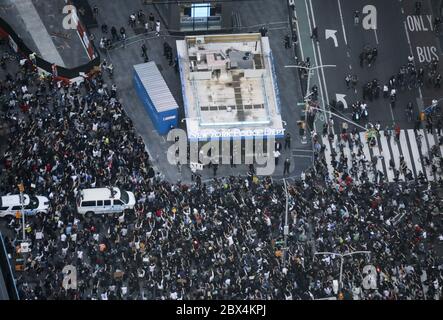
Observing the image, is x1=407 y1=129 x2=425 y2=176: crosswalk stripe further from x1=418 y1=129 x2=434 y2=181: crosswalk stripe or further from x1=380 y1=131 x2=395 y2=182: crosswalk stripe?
x1=380 y1=131 x2=395 y2=182: crosswalk stripe

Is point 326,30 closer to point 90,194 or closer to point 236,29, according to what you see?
point 236,29

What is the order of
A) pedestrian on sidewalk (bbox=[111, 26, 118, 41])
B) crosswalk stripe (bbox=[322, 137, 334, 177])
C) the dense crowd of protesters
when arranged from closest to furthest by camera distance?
the dense crowd of protesters → crosswalk stripe (bbox=[322, 137, 334, 177]) → pedestrian on sidewalk (bbox=[111, 26, 118, 41])

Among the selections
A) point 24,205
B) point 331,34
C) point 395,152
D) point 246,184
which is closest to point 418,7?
point 331,34

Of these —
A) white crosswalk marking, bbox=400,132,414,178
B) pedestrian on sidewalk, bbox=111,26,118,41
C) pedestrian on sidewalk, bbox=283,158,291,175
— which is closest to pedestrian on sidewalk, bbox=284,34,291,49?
white crosswalk marking, bbox=400,132,414,178

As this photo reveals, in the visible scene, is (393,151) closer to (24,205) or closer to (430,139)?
(430,139)

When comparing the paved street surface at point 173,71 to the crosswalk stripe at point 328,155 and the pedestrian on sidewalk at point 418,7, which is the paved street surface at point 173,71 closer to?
the crosswalk stripe at point 328,155

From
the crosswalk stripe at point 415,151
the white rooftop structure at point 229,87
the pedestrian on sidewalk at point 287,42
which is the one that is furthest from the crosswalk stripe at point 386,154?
the pedestrian on sidewalk at point 287,42
